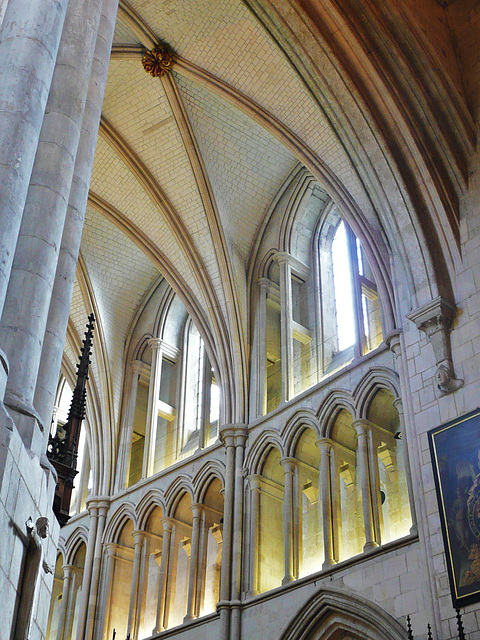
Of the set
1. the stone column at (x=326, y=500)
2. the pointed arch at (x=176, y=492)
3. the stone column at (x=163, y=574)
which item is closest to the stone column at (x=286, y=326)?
the stone column at (x=326, y=500)

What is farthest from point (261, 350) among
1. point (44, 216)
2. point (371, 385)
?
point (44, 216)

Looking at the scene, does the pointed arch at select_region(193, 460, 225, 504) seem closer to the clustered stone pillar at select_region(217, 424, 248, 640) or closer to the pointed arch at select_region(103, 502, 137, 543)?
the clustered stone pillar at select_region(217, 424, 248, 640)

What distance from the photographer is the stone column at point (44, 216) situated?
512 cm

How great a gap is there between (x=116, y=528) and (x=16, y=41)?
11.9 meters

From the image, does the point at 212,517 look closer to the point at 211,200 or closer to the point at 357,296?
the point at 357,296

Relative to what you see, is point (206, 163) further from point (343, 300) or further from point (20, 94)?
point (20, 94)

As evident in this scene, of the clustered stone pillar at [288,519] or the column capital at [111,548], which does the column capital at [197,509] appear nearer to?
the clustered stone pillar at [288,519]

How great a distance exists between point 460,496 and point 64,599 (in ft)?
31.1

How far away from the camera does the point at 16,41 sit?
564 centimetres

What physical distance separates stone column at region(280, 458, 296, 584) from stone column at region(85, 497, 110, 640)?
14.8 feet

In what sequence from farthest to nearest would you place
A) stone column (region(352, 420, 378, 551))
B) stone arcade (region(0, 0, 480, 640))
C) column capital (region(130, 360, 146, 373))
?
column capital (region(130, 360, 146, 373)) → stone column (region(352, 420, 378, 551)) → stone arcade (region(0, 0, 480, 640))

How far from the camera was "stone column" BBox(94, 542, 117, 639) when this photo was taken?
49.2ft

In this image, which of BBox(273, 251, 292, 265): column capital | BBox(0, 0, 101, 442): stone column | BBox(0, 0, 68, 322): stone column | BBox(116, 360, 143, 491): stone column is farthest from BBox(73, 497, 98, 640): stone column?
BBox(0, 0, 68, 322): stone column

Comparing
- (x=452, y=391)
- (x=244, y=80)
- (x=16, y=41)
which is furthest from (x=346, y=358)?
(x=16, y=41)
